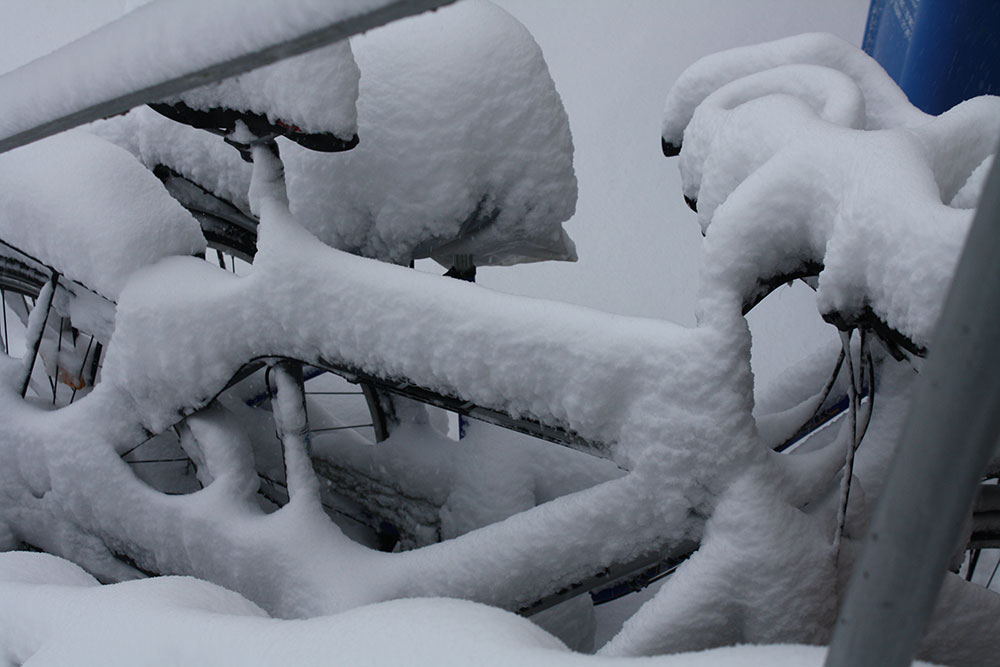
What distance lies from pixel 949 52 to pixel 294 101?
244 cm

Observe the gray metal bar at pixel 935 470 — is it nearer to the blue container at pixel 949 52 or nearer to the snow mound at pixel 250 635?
the snow mound at pixel 250 635

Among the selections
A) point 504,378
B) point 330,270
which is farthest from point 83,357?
point 504,378

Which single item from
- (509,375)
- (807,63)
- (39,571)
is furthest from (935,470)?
(807,63)

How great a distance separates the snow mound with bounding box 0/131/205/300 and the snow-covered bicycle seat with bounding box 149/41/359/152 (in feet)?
1.20

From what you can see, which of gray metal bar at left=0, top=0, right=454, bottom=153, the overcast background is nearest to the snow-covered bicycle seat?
gray metal bar at left=0, top=0, right=454, bottom=153

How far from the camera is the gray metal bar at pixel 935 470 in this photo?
438 millimetres

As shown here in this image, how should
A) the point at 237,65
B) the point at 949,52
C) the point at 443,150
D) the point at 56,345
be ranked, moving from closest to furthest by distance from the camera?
1. the point at 237,65
2. the point at 443,150
3. the point at 56,345
4. the point at 949,52

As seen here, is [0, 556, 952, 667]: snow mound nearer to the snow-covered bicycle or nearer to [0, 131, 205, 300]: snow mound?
the snow-covered bicycle

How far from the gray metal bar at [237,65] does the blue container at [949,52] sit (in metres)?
2.84

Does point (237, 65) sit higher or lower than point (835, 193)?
lower

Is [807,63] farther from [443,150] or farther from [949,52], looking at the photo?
[949,52]

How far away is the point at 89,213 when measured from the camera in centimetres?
181

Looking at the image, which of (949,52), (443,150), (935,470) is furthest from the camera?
(949,52)

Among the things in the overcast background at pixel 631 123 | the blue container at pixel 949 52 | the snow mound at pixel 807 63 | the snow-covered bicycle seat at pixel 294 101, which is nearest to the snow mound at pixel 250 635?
the snow-covered bicycle seat at pixel 294 101
